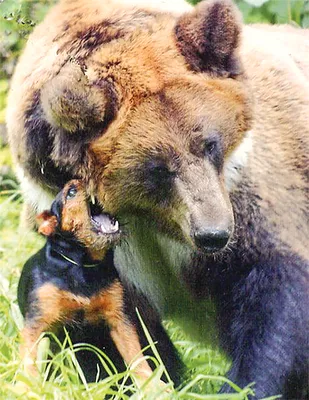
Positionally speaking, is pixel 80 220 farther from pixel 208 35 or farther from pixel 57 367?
pixel 208 35

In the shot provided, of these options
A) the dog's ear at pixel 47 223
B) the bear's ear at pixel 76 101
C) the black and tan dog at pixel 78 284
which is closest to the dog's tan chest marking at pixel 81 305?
the black and tan dog at pixel 78 284

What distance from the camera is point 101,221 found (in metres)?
4.86

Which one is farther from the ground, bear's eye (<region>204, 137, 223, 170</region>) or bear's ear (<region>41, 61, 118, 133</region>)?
bear's ear (<region>41, 61, 118, 133</region>)

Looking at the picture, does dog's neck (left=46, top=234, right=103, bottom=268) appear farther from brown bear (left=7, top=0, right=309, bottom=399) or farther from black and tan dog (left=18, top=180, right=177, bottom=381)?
brown bear (left=7, top=0, right=309, bottom=399)

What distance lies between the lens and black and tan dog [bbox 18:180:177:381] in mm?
4805

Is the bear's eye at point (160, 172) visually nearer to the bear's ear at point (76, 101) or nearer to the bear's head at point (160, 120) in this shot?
the bear's head at point (160, 120)

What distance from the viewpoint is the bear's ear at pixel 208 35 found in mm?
4727

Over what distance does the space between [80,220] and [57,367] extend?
0.72m

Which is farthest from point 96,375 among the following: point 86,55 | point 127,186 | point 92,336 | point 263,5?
point 263,5

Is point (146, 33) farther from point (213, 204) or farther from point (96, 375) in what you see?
point (96, 375)

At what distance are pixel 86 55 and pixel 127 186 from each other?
2.01 feet

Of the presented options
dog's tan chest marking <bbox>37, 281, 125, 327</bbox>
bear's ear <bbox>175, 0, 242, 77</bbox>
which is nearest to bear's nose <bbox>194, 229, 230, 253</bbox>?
dog's tan chest marking <bbox>37, 281, 125, 327</bbox>

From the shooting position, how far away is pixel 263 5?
343 inches

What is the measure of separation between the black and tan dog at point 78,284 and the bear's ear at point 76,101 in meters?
0.31
